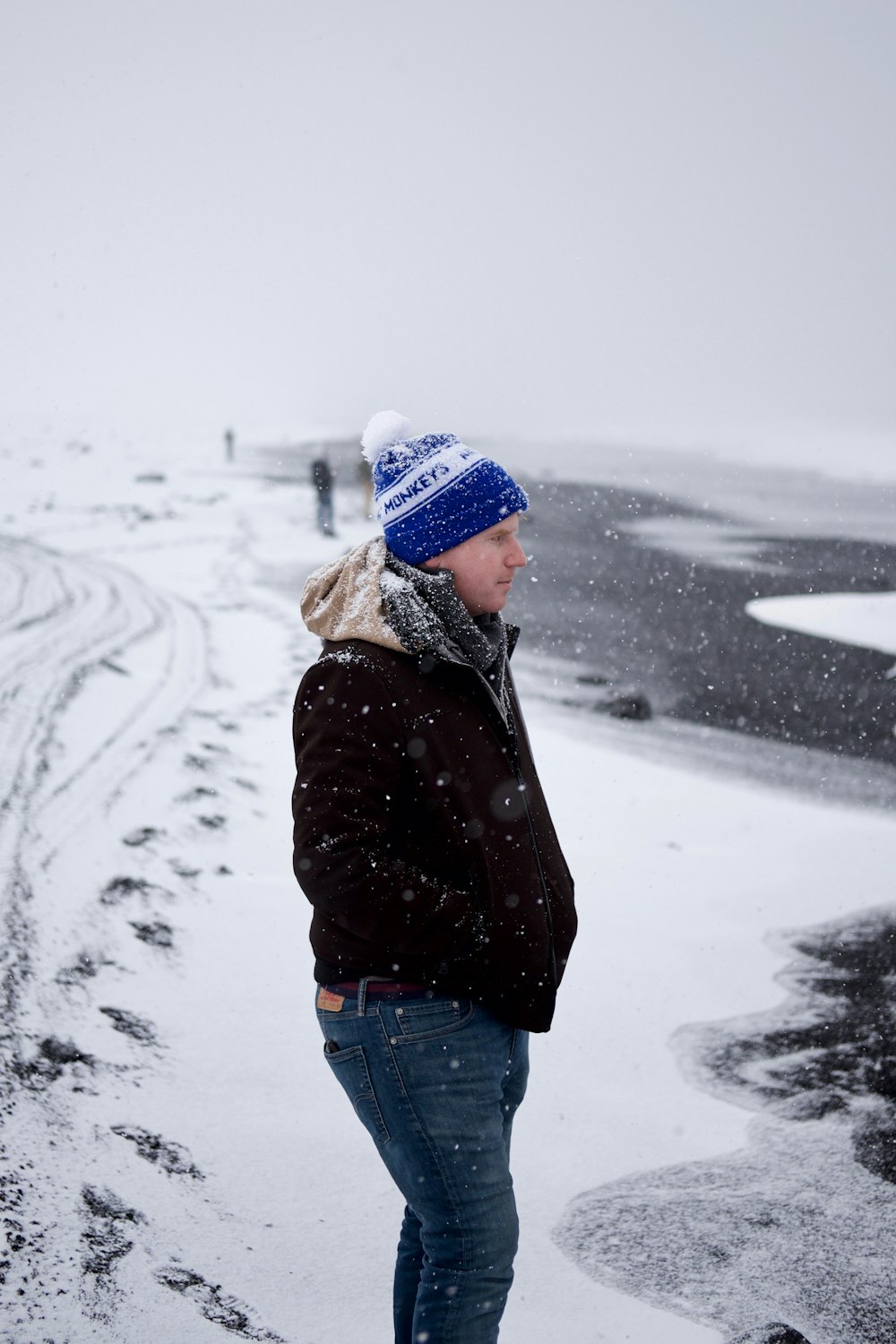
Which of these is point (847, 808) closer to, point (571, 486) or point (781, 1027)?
point (781, 1027)

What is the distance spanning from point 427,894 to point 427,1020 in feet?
0.67

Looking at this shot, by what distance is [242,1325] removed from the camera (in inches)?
78.1

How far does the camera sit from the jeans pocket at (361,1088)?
1543 millimetres

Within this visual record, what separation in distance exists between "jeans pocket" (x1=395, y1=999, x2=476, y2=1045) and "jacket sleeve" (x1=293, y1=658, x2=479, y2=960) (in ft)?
0.31

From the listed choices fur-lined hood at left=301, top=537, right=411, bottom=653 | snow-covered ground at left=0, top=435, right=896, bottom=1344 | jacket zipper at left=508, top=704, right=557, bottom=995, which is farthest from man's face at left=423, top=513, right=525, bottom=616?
snow-covered ground at left=0, top=435, right=896, bottom=1344

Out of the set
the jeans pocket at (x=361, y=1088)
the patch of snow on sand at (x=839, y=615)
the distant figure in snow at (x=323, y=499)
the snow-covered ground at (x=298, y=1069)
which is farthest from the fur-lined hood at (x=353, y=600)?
the distant figure in snow at (x=323, y=499)

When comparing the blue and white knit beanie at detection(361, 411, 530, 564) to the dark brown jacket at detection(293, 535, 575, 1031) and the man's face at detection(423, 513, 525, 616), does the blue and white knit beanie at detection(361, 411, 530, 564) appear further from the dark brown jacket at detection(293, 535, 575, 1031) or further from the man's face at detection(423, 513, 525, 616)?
the dark brown jacket at detection(293, 535, 575, 1031)

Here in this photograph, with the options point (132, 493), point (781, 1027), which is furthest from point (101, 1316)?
point (132, 493)

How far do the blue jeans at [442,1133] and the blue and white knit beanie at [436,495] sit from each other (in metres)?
0.73

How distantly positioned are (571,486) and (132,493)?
11.0 meters

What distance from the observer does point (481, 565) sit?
1.73 meters

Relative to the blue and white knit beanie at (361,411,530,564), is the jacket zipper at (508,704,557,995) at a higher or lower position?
lower

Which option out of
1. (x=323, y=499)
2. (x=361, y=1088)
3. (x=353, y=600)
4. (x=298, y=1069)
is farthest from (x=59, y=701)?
(x=323, y=499)

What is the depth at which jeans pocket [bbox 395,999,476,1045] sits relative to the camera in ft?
5.01
